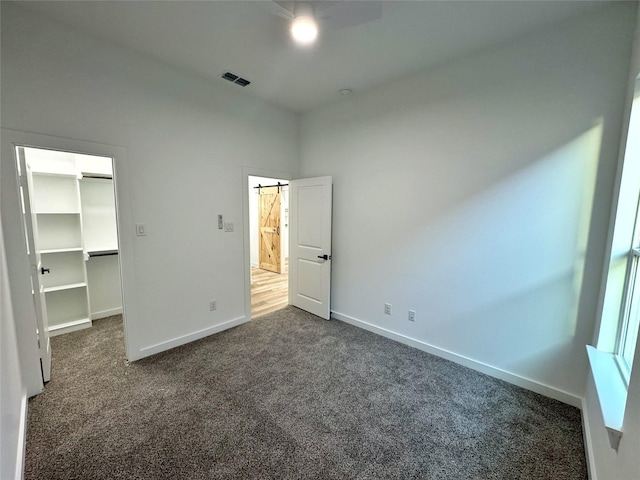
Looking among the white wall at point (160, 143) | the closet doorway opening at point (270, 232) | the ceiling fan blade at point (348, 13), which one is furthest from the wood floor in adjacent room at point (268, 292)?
the ceiling fan blade at point (348, 13)

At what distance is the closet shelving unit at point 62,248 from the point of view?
3.12 m

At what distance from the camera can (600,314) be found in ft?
5.85

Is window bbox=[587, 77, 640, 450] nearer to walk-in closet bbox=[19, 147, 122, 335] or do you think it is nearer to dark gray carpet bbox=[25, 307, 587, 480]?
dark gray carpet bbox=[25, 307, 587, 480]

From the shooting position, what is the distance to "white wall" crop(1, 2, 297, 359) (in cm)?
200

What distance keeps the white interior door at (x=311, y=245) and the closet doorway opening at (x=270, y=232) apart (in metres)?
1.44

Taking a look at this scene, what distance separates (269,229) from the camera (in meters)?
6.75

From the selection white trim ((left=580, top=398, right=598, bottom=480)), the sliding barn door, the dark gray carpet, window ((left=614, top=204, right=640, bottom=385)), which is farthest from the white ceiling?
the sliding barn door

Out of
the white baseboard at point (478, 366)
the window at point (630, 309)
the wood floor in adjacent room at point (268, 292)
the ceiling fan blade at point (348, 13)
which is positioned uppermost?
the ceiling fan blade at point (348, 13)

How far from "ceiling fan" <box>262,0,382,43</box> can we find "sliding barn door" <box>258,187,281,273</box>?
4.77m

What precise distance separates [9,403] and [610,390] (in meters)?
3.30

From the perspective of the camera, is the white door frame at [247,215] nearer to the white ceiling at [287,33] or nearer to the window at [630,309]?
the white ceiling at [287,33]

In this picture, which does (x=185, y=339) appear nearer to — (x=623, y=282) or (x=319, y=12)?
(x=319, y=12)

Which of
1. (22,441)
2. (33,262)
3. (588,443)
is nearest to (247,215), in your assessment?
(33,262)

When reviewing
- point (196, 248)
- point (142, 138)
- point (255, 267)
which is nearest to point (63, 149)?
point (142, 138)
